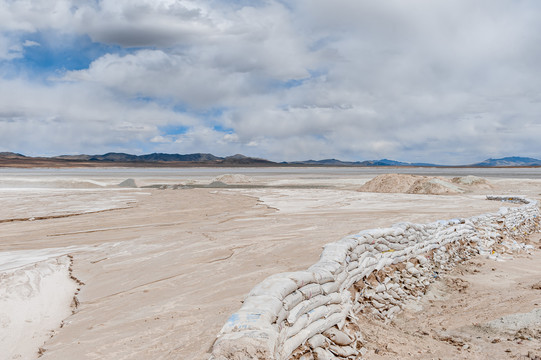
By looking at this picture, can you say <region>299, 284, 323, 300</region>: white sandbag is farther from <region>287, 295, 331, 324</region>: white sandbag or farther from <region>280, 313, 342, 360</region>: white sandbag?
<region>280, 313, 342, 360</region>: white sandbag

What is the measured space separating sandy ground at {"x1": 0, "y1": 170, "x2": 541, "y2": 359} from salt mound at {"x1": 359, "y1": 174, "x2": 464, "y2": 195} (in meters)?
6.29

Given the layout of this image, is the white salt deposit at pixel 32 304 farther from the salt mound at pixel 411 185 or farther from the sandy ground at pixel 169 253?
the salt mound at pixel 411 185

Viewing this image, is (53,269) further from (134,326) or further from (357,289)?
(357,289)

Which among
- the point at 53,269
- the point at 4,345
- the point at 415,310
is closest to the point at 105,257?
the point at 53,269

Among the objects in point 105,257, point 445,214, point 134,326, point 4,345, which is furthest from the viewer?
point 445,214

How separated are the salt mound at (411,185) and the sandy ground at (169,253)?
248 inches

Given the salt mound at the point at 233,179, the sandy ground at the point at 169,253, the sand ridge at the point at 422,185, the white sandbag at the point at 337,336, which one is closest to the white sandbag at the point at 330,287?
the white sandbag at the point at 337,336

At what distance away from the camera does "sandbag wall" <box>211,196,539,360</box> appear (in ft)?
10.2

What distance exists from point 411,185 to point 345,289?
22037 millimetres

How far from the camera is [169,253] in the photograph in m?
8.09

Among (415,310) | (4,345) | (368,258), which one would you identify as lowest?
(415,310)

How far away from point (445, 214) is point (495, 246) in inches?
113

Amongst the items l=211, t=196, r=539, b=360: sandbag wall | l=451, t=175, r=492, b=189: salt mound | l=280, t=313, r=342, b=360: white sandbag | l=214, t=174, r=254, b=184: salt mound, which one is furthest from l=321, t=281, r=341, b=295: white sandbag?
l=214, t=174, r=254, b=184: salt mound

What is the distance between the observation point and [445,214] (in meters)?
13.8
